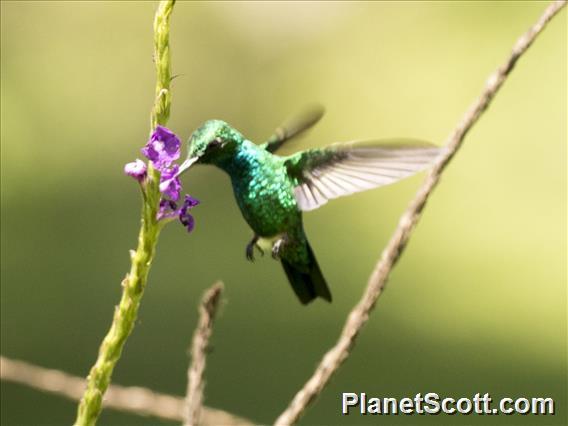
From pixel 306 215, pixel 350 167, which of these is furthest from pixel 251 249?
pixel 306 215

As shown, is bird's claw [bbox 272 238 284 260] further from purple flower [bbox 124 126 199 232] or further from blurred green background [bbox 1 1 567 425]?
blurred green background [bbox 1 1 567 425]

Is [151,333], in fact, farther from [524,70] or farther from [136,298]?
[136,298]

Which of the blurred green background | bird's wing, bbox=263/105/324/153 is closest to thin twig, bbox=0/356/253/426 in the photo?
bird's wing, bbox=263/105/324/153

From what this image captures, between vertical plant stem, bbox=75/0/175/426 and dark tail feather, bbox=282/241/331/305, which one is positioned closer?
vertical plant stem, bbox=75/0/175/426

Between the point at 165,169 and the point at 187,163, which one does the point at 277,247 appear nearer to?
the point at 187,163

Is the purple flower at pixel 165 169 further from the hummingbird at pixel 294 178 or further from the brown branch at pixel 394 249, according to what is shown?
the hummingbird at pixel 294 178

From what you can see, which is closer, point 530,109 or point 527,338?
point 527,338

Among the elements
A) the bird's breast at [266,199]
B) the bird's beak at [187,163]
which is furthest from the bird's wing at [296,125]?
the bird's beak at [187,163]

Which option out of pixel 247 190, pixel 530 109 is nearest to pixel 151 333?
pixel 530 109
